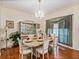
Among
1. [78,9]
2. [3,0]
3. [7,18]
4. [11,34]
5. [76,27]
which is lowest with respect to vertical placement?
[11,34]

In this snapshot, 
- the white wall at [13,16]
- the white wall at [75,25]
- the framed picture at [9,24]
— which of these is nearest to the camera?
the white wall at [75,25]

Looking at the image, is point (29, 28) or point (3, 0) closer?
point (3, 0)

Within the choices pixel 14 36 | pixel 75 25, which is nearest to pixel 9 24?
pixel 14 36

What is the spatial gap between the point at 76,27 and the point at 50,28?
8.34 ft

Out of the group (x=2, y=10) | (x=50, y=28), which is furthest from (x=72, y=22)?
(x=2, y=10)

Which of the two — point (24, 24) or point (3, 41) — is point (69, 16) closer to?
point (24, 24)

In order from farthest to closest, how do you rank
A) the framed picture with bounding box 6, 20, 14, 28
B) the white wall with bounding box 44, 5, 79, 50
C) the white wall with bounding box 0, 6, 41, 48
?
the framed picture with bounding box 6, 20, 14, 28
the white wall with bounding box 0, 6, 41, 48
the white wall with bounding box 44, 5, 79, 50

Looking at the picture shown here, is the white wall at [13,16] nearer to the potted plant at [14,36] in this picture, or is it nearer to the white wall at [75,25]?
the potted plant at [14,36]

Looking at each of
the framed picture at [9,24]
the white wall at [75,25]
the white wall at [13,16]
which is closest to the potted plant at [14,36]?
the white wall at [13,16]

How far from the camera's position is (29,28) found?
6766mm

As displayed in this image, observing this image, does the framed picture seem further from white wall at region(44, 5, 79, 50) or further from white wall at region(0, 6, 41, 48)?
white wall at region(44, 5, 79, 50)

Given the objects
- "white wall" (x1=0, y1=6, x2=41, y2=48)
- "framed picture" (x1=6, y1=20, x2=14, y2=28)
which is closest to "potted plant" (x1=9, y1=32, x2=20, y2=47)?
"white wall" (x1=0, y1=6, x2=41, y2=48)

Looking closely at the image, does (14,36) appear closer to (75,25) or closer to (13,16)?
(13,16)

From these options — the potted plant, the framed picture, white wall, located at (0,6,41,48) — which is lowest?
the potted plant
